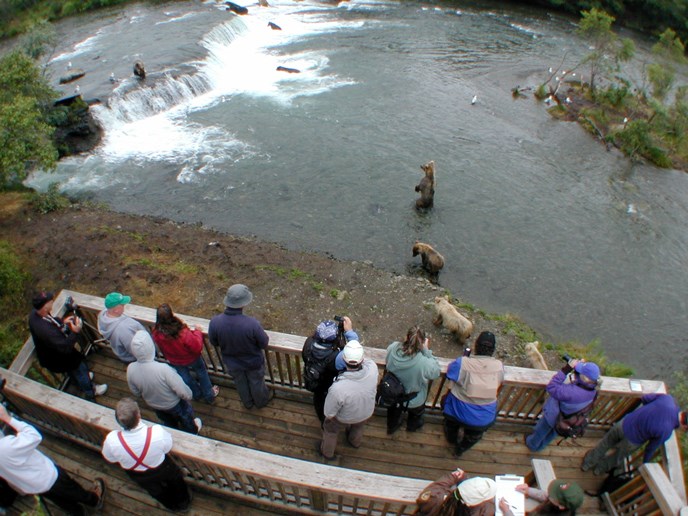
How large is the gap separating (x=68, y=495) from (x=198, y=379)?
73.0 inches

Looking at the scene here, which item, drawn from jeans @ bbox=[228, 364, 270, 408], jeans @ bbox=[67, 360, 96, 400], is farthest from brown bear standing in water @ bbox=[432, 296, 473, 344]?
jeans @ bbox=[67, 360, 96, 400]

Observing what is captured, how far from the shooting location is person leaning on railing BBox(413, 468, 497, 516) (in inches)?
137

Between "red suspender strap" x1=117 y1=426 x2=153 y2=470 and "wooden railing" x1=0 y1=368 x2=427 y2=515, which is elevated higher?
"red suspender strap" x1=117 y1=426 x2=153 y2=470

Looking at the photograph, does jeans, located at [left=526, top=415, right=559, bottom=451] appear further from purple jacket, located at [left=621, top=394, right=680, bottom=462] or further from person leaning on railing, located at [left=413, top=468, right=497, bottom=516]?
person leaning on railing, located at [left=413, top=468, right=497, bottom=516]

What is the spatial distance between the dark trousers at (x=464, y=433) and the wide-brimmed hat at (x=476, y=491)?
1.64 metres

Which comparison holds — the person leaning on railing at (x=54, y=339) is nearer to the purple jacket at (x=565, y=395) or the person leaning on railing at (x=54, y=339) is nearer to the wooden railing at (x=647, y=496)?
the purple jacket at (x=565, y=395)

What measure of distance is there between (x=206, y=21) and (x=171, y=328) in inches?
1349

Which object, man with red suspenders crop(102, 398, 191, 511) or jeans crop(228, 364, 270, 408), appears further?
jeans crop(228, 364, 270, 408)

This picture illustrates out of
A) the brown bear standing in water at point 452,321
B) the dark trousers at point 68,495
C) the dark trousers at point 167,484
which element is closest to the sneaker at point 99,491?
the dark trousers at point 68,495

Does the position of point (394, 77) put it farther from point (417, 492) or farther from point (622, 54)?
point (417, 492)

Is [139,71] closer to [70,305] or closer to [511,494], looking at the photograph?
[70,305]

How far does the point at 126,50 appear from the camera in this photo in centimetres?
2712

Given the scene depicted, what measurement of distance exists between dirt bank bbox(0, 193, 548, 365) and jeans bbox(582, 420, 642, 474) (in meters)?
4.99

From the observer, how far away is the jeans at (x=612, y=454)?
198 inches
